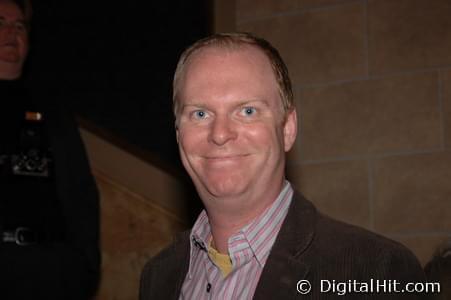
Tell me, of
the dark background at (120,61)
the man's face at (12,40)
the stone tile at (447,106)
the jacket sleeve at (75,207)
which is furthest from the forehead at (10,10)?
the stone tile at (447,106)

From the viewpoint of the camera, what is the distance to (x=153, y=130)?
138 inches

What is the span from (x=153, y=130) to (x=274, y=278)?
→ 2260 mm

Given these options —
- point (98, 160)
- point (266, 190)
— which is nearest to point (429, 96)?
point (266, 190)

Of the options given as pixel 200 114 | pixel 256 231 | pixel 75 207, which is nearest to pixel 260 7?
pixel 75 207

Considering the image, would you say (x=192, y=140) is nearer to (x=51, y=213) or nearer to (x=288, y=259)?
(x=288, y=259)

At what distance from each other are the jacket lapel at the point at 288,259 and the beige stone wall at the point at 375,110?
1.33m

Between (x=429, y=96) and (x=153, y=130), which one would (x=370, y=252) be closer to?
(x=429, y=96)

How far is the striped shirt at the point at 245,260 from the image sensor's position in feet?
4.66

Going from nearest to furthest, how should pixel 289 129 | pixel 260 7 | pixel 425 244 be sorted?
pixel 289 129 → pixel 425 244 → pixel 260 7

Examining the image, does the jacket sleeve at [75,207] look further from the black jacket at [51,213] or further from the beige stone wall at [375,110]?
the beige stone wall at [375,110]

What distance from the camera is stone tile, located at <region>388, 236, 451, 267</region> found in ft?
8.48

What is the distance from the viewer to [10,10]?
8.36 ft

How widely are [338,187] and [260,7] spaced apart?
3.34 ft

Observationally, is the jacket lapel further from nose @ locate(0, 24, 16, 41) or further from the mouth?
nose @ locate(0, 24, 16, 41)
